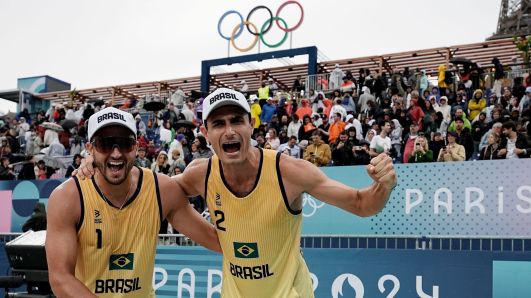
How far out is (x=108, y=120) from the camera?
397 centimetres

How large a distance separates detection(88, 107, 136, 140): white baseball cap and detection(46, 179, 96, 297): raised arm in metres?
0.44

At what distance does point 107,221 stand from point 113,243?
154 mm

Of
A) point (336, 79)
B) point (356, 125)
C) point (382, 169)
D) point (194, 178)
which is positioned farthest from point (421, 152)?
point (336, 79)

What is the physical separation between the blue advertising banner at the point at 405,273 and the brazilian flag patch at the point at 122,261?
3761mm

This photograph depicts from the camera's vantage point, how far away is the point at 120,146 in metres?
3.96

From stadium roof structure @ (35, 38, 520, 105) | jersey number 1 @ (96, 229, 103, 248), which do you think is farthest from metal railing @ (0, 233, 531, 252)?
stadium roof structure @ (35, 38, 520, 105)

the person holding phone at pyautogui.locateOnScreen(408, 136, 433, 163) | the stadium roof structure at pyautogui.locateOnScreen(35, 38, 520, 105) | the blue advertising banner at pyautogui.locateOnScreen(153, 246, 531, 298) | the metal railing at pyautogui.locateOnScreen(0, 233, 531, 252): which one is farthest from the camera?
the stadium roof structure at pyautogui.locateOnScreen(35, 38, 520, 105)

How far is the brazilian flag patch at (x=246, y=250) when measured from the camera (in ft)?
13.4

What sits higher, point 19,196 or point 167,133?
point 167,133

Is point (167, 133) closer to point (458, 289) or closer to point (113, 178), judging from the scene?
point (458, 289)

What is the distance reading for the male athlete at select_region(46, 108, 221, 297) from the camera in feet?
12.8

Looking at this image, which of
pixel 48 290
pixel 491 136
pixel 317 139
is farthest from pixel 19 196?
pixel 491 136

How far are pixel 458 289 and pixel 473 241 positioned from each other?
76 cm

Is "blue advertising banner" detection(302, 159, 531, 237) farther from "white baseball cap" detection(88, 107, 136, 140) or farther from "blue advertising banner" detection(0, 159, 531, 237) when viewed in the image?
"white baseball cap" detection(88, 107, 136, 140)
